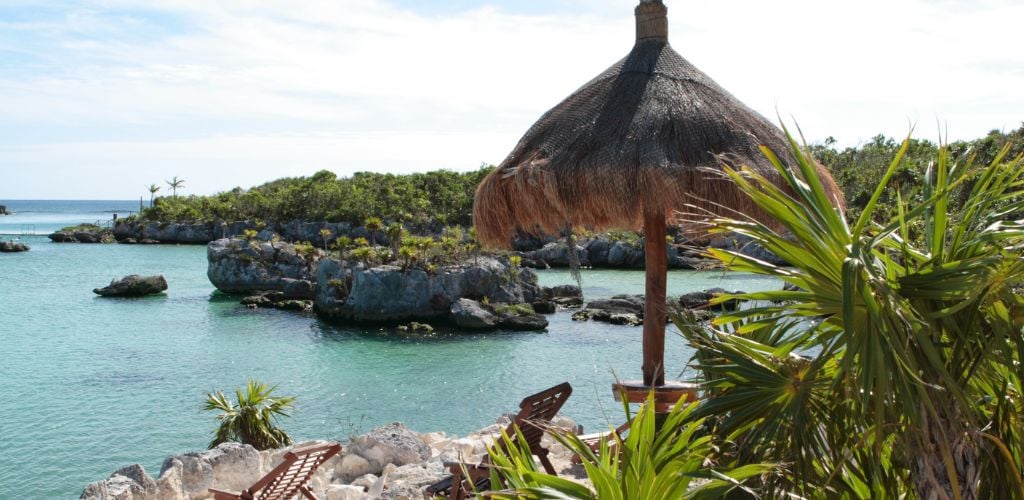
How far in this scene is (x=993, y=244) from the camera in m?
3.09

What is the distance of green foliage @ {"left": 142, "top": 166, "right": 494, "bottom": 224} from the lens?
57.6m

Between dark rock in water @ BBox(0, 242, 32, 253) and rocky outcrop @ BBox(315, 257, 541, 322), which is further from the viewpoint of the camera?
dark rock in water @ BBox(0, 242, 32, 253)

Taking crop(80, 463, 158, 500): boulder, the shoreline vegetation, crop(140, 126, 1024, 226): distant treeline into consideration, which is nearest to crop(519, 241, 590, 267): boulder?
crop(140, 126, 1024, 226): distant treeline

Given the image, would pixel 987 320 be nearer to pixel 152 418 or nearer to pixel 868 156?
pixel 152 418

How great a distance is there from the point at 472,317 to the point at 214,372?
32.1 feet

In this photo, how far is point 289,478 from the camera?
6273mm

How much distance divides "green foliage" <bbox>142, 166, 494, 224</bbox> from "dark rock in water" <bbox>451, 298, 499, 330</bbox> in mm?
24566

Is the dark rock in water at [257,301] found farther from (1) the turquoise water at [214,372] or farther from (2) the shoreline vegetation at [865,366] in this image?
(2) the shoreline vegetation at [865,366]

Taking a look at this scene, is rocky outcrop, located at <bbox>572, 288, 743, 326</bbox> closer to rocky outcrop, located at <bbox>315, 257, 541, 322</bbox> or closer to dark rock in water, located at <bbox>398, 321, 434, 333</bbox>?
rocky outcrop, located at <bbox>315, 257, 541, 322</bbox>

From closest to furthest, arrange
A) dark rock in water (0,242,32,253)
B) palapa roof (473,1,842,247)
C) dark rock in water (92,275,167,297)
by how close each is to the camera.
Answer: palapa roof (473,1,842,247) → dark rock in water (92,275,167,297) → dark rock in water (0,242,32,253)

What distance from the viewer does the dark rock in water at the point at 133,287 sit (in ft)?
119

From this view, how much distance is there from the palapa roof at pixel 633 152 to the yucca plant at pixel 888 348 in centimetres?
206

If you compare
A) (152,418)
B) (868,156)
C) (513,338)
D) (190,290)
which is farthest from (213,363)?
(868,156)

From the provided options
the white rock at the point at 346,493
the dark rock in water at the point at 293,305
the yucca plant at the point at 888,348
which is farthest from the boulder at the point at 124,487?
the dark rock in water at the point at 293,305
